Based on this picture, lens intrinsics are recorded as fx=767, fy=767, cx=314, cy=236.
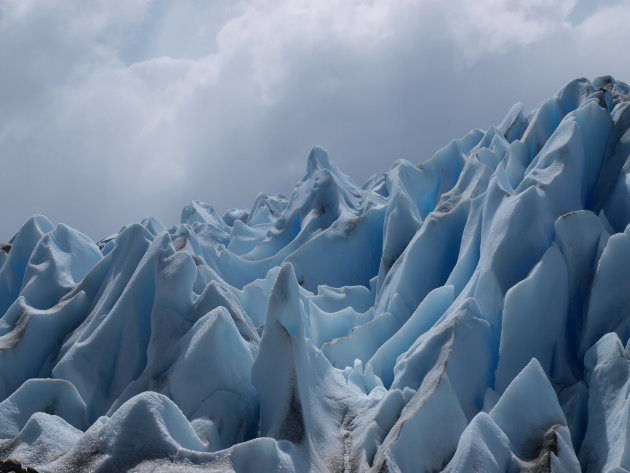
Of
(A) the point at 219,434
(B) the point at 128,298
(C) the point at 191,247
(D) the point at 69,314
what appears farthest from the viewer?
(C) the point at 191,247

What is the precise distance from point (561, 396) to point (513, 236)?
90.9 inches

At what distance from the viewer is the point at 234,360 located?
8703 mm

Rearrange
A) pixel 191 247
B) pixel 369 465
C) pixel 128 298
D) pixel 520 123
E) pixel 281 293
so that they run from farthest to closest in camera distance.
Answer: pixel 520 123 < pixel 191 247 < pixel 128 298 < pixel 281 293 < pixel 369 465

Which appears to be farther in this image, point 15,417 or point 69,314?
point 69,314

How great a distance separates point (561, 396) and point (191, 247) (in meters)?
7.02

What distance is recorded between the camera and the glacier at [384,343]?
7.08 metres

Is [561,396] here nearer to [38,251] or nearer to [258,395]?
[258,395]

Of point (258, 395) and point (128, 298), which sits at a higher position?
point (128, 298)

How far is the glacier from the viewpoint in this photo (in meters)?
7.08

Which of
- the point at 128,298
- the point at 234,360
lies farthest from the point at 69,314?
the point at 234,360

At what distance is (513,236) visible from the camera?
10.0m

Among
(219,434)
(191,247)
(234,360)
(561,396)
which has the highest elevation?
(191,247)

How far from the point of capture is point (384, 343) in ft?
35.3

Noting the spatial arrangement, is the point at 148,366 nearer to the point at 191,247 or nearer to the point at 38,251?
the point at 191,247
